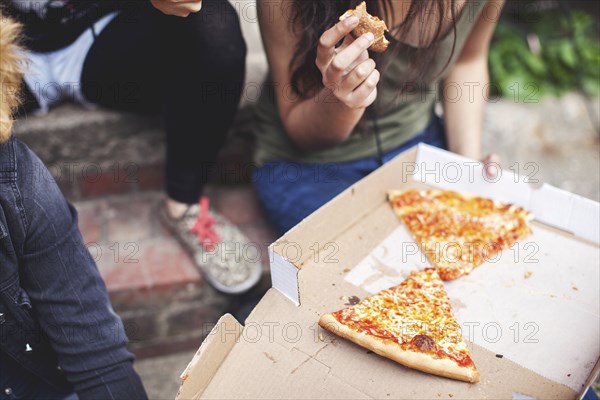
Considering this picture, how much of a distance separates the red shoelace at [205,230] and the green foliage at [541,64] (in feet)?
5.71

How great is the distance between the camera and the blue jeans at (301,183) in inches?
67.7

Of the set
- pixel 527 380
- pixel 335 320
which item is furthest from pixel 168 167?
pixel 527 380

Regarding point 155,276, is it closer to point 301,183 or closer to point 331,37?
point 301,183

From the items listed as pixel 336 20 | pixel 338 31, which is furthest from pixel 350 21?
pixel 336 20

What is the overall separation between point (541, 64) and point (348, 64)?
2236 mm

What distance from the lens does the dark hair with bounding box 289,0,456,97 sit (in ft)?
4.63

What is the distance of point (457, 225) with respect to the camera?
4.82ft

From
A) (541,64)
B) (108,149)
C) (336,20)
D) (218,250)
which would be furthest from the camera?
(541,64)

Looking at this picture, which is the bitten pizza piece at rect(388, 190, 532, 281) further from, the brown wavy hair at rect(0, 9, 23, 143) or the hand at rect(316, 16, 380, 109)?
the brown wavy hair at rect(0, 9, 23, 143)

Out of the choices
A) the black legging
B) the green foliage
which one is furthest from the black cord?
the green foliage

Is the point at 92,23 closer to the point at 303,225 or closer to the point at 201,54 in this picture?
the point at 201,54

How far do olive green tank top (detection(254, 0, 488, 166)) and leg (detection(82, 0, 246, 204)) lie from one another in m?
0.13

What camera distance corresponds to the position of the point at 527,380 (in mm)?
1056

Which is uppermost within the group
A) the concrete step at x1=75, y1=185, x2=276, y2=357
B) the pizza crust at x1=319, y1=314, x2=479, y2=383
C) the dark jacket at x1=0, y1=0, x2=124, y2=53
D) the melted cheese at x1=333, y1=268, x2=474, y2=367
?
the dark jacket at x1=0, y1=0, x2=124, y2=53
